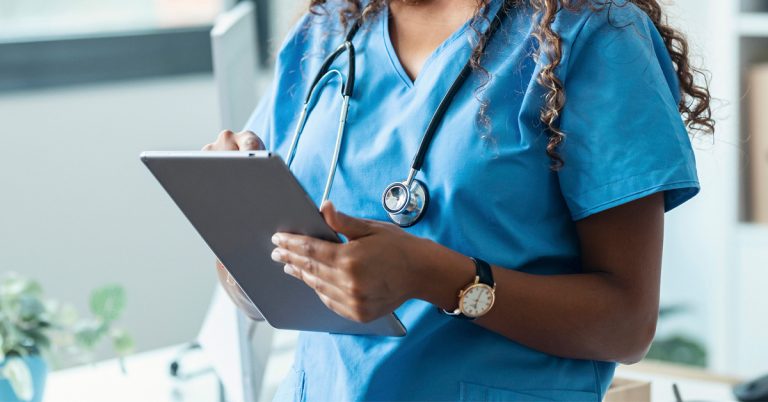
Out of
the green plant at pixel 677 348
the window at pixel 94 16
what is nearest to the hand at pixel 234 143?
the window at pixel 94 16

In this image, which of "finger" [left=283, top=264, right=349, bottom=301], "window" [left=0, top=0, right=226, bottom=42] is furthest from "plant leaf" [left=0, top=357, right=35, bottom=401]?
"window" [left=0, top=0, right=226, bottom=42]

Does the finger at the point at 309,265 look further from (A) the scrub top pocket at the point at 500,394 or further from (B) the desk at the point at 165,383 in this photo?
(B) the desk at the point at 165,383

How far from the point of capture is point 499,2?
1008 millimetres

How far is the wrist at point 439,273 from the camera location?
851 millimetres

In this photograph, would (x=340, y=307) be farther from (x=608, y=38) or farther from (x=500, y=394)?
(x=608, y=38)

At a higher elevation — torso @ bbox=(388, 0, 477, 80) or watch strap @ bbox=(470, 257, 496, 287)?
torso @ bbox=(388, 0, 477, 80)

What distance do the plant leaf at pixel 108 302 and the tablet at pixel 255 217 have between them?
56 centimetres

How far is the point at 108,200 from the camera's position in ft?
7.95

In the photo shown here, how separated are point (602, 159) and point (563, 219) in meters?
0.08

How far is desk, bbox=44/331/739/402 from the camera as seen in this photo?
144cm

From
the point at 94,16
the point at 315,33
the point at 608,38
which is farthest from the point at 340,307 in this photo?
the point at 94,16

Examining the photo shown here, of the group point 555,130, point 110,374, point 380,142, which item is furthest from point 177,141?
point 555,130

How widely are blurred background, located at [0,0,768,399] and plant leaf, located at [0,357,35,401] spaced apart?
1.05 meters

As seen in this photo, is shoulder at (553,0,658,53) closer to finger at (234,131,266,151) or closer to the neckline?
the neckline
